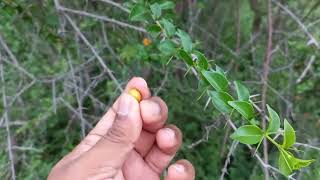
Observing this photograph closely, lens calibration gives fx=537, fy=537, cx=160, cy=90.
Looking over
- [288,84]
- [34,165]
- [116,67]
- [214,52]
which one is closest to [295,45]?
[288,84]

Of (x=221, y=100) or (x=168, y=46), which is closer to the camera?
(x=221, y=100)

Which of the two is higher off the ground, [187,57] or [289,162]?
[187,57]

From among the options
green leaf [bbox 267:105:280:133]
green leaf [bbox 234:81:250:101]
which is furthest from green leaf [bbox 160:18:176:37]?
green leaf [bbox 267:105:280:133]

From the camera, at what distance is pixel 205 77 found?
33.8 inches

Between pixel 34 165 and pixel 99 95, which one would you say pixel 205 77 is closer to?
pixel 34 165

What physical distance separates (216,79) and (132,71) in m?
1.00

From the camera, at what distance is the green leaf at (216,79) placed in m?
0.85

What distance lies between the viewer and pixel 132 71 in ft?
6.05

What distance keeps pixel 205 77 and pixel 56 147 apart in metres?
1.65

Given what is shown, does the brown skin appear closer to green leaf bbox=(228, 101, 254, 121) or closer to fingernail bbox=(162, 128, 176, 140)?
fingernail bbox=(162, 128, 176, 140)

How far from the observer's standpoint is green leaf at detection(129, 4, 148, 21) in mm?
1105

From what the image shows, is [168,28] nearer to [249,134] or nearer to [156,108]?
[156,108]

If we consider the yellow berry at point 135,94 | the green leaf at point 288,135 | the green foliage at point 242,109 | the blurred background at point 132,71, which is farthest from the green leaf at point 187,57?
the blurred background at point 132,71

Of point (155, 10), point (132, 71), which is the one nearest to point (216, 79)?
point (155, 10)
